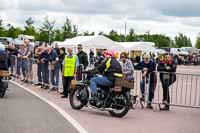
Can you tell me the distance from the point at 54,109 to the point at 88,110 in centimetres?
97

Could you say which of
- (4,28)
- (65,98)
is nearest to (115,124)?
(65,98)

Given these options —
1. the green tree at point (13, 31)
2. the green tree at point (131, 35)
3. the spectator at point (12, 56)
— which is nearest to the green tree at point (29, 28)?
the green tree at point (13, 31)

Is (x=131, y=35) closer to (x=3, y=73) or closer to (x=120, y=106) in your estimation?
(x=3, y=73)

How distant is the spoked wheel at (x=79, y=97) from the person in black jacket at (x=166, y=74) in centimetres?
264

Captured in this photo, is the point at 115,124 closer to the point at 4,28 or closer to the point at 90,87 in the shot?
the point at 90,87

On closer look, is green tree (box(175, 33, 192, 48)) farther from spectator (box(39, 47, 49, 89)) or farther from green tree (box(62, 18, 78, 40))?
spectator (box(39, 47, 49, 89))

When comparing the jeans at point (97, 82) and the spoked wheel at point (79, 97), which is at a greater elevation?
the jeans at point (97, 82)

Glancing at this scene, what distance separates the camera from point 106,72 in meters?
12.2

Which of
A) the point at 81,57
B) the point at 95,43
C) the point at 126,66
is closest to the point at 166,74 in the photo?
the point at 126,66

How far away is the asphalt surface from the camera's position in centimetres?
922

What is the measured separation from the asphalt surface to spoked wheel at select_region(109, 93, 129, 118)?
56.4 inches

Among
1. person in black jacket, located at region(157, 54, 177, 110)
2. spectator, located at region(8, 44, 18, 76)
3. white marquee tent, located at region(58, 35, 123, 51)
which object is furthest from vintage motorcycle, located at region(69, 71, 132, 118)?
white marquee tent, located at region(58, 35, 123, 51)

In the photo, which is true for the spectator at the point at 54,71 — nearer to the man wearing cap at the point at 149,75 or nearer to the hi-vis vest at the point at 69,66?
the hi-vis vest at the point at 69,66

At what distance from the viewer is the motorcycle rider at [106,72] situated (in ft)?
39.6
